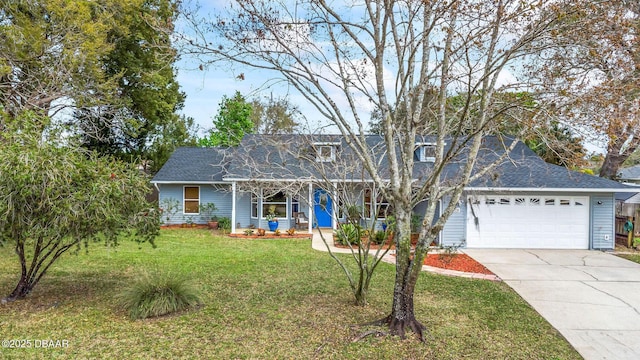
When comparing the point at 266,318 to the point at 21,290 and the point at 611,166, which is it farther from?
the point at 611,166

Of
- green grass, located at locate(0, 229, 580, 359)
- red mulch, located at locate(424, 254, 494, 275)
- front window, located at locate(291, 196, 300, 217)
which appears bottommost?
red mulch, located at locate(424, 254, 494, 275)

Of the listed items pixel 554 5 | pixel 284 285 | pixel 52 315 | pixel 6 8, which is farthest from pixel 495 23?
pixel 6 8

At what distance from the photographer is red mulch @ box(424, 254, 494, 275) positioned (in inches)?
373

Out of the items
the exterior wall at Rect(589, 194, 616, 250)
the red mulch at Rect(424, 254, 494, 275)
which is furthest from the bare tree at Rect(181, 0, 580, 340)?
the exterior wall at Rect(589, 194, 616, 250)

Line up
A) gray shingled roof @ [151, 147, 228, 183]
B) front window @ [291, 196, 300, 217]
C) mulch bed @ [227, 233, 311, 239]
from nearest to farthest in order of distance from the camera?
mulch bed @ [227, 233, 311, 239] → front window @ [291, 196, 300, 217] → gray shingled roof @ [151, 147, 228, 183]

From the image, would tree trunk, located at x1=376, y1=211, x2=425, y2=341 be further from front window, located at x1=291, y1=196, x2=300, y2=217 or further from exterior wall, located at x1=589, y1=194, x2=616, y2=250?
front window, located at x1=291, y1=196, x2=300, y2=217

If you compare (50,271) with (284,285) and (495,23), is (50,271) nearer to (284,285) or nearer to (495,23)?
(284,285)

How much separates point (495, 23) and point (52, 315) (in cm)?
740

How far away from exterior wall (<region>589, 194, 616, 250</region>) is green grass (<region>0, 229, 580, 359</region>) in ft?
22.1

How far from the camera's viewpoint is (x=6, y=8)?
1256cm

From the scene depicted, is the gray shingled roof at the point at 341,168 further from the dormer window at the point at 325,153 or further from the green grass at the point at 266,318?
the green grass at the point at 266,318

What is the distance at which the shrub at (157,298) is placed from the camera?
5949 mm

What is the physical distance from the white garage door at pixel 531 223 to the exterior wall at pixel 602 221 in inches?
6.9

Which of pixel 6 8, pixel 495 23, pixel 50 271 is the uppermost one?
pixel 6 8
